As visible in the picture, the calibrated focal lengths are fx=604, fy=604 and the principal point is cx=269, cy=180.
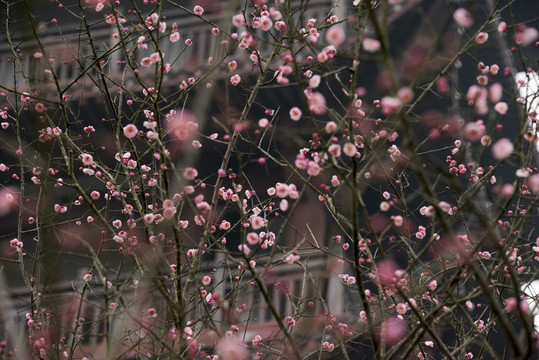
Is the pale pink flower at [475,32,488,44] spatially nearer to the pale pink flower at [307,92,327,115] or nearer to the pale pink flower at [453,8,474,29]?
the pale pink flower at [453,8,474,29]

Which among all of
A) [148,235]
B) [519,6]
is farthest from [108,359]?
[519,6]

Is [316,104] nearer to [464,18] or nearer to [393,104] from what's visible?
[393,104]

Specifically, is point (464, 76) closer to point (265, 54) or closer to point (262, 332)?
point (265, 54)

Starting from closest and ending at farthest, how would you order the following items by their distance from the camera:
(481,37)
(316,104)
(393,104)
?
(393,104), (316,104), (481,37)

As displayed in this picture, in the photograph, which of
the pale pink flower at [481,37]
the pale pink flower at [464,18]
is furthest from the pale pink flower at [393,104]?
the pale pink flower at [481,37]

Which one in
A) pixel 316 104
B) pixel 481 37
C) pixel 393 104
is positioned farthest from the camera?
pixel 481 37

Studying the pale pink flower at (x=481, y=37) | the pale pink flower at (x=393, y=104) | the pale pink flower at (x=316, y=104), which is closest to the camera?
the pale pink flower at (x=393, y=104)

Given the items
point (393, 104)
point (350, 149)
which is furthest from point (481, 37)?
point (393, 104)

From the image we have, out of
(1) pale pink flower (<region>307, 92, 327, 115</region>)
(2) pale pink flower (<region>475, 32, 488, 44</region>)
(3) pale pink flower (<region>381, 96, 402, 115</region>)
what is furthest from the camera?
(2) pale pink flower (<region>475, 32, 488, 44</region>)

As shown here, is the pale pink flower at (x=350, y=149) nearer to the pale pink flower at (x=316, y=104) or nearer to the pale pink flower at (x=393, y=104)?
the pale pink flower at (x=316, y=104)

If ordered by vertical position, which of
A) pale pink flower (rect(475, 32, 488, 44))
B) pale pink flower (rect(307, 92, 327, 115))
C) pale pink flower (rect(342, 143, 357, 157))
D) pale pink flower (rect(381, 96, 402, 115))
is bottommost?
pale pink flower (rect(342, 143, 357, 157))

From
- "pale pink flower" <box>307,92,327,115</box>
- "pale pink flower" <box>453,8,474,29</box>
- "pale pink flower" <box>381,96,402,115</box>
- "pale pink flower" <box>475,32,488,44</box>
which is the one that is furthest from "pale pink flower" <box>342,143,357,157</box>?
"pale pink flower" <box>475,32,488,44</box>

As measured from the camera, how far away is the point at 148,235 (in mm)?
3314

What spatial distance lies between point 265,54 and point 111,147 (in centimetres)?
220
